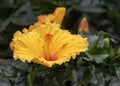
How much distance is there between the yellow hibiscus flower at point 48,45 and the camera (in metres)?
1.41

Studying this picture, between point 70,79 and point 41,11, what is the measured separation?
805 millimetres

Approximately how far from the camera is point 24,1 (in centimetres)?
229

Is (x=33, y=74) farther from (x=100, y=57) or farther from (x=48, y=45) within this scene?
(x=100, y=57)

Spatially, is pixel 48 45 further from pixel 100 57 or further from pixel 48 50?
pixel 100 57

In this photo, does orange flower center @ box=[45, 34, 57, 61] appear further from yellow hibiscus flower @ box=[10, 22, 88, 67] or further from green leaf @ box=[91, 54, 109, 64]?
green leaf @ box=[91, 54, 109, 64]

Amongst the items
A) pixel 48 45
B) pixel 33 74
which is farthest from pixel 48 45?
pixel 33 74

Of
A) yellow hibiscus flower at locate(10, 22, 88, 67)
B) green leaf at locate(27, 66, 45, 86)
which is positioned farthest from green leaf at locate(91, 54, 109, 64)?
green leaf at locate(27, 66, 45, 86)

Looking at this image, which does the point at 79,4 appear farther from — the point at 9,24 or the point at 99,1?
the point at 9,24

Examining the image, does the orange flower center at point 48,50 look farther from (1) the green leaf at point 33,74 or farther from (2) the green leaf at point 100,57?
(2) the green leaf at point 100,57

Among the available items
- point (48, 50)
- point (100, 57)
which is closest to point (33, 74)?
point (48, 50)

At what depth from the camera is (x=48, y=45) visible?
1.45m

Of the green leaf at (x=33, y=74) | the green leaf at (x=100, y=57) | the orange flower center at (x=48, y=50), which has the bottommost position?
the green leaf at (x=33, y=74)

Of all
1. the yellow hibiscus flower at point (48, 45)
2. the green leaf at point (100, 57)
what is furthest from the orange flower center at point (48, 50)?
the green leaf at point (100, 57)

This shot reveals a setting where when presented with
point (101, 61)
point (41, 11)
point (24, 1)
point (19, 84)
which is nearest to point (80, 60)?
point (101, 61)
